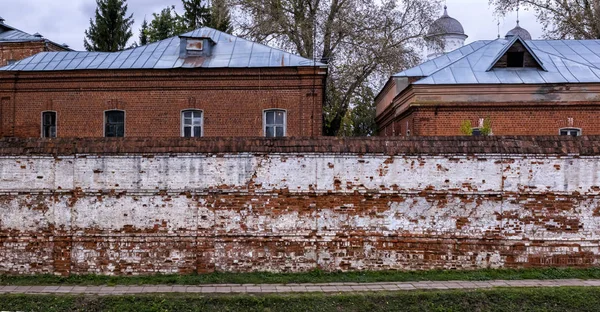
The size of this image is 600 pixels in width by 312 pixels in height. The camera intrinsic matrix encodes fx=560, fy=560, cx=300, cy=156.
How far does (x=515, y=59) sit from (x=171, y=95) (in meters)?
12.2

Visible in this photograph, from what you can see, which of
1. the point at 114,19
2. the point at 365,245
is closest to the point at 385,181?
the point at 365,245

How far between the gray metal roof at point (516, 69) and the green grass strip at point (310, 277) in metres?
9.05

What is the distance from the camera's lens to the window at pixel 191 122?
20109 mm

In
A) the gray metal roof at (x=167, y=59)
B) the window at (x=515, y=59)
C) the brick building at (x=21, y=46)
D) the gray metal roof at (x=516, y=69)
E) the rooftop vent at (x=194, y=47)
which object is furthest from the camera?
the brick building at (x=21, y=46)

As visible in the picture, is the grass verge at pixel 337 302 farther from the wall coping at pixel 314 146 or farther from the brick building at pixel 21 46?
the brick building at pixel 21 46

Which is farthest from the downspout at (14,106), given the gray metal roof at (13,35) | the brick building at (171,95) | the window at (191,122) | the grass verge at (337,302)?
the gray metal roof at (13,35)

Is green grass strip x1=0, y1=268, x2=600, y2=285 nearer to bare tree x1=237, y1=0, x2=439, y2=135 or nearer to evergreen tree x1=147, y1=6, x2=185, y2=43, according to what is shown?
bare tree x1=237, y1=0, x2=439, y2=135

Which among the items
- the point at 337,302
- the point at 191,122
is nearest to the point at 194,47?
the point at 191,122

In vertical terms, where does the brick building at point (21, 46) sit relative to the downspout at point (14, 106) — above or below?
above

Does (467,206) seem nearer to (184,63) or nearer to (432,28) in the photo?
(184,63)

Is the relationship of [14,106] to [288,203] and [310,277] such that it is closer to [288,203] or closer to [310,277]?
[288,203]

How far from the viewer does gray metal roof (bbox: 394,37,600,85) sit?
61.0ft

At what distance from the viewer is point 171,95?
1995 cm

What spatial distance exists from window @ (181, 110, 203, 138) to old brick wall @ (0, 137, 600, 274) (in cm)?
955
